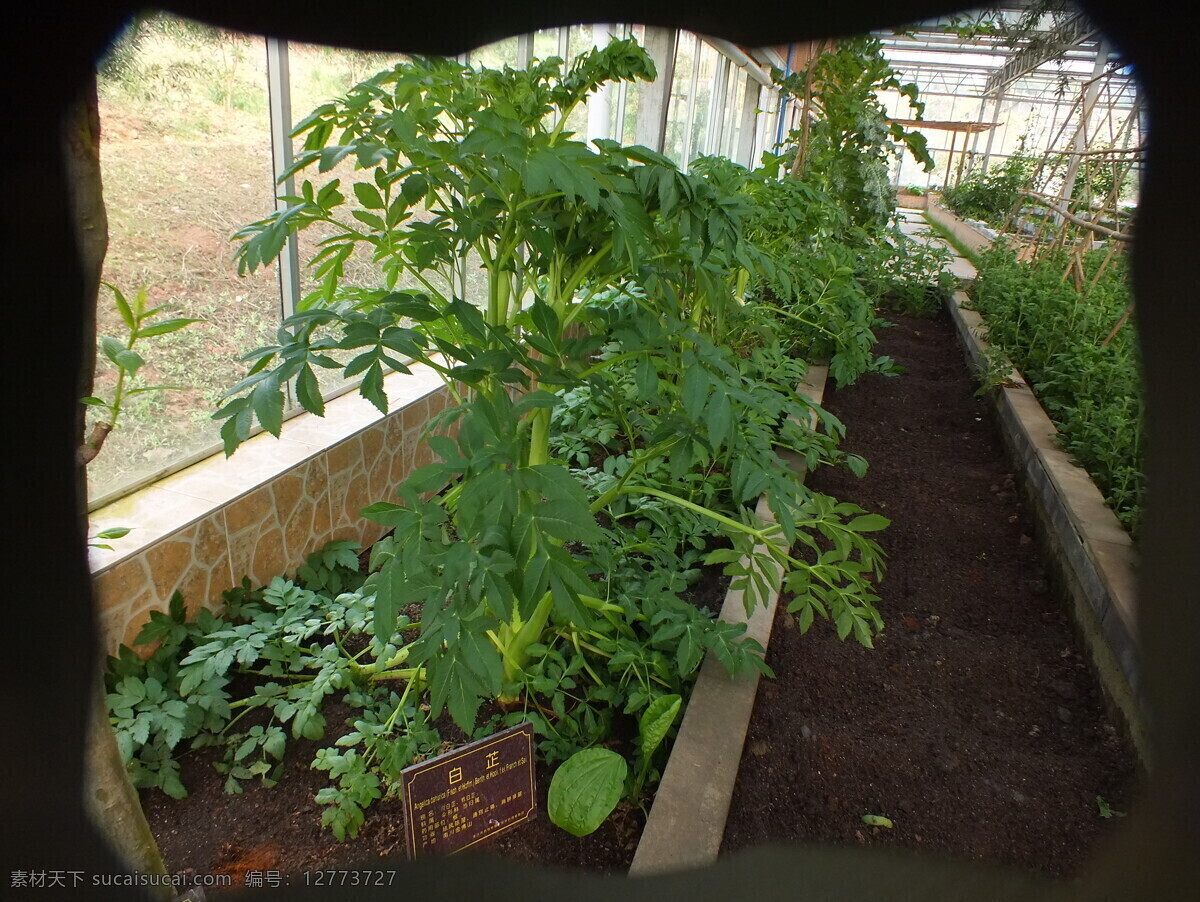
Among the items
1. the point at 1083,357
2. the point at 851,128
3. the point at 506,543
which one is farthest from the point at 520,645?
the point at 851,128

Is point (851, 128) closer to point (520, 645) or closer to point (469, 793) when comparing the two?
point (520, 645)

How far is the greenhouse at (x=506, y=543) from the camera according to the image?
707 mm

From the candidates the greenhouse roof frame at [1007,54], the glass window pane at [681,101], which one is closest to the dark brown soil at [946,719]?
the greenhouse roof frame at [1007,54]

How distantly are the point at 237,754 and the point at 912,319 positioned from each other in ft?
14.9

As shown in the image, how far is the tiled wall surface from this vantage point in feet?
4.38

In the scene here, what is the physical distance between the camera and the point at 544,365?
3.05 ft

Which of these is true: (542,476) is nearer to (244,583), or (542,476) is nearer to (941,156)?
(244,583)

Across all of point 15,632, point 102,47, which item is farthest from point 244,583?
point 102,47

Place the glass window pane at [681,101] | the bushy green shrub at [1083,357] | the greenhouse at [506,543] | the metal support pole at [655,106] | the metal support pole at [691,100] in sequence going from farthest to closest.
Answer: the metal support pole at [691,100], the glass window pane at [681,101], the metal support pole at [655,106], the bushy green shrub at [1083,357], the greenhouse at [506,543]

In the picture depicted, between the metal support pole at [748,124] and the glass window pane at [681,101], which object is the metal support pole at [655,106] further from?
the metal support pole at [748,124]

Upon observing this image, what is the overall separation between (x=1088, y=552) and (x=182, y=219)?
2044mm

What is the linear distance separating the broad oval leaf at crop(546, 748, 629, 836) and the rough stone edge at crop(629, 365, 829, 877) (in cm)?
7

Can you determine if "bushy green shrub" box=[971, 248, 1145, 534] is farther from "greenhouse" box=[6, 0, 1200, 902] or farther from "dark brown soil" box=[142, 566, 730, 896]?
"dark brown soil" box=[142, 566, 730, 896]

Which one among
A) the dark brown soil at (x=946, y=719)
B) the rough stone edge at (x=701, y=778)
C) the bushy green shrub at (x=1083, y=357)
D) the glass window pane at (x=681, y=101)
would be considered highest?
the glass window pane at (x=681, y=101)
